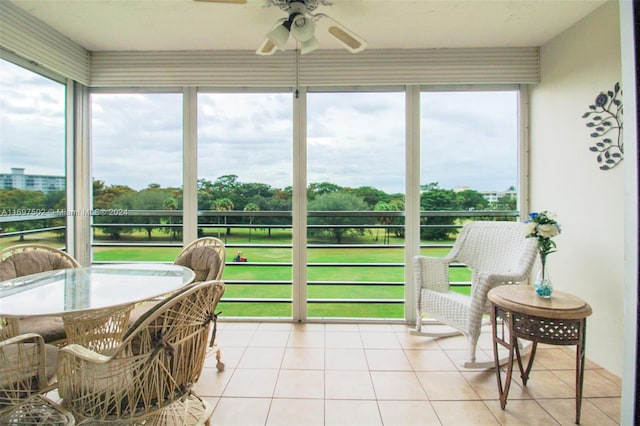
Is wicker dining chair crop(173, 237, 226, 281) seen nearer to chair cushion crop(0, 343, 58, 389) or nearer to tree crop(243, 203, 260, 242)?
tree crop(243, 203, 260, 242)

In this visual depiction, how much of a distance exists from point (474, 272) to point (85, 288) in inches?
116

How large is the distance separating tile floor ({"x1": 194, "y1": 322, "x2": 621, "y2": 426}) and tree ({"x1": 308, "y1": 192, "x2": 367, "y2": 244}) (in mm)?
1006

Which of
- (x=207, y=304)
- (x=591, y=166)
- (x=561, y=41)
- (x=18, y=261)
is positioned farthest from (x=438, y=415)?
(x=561, y=41)

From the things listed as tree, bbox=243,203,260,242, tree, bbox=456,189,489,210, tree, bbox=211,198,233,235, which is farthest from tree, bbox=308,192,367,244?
tree, bbox=456,189,489,210

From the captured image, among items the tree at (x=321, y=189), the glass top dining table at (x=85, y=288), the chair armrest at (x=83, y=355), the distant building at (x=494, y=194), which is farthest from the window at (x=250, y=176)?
the chair armrest at (x=83, y=355)

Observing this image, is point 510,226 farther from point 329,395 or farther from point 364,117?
point 329,395

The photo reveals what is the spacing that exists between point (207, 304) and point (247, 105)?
240cm

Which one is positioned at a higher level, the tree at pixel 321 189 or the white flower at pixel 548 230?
the tree at pixel 321 189

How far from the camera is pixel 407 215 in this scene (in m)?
3.26

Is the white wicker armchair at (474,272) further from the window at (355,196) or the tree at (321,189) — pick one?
the tree at (321,189)

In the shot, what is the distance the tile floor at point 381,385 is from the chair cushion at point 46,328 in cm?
90

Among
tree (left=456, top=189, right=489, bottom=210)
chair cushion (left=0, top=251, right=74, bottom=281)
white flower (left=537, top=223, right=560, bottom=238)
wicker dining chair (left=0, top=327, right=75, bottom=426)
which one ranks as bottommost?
wicker dining chair (left=0, top=327, right=75, bottom=426)

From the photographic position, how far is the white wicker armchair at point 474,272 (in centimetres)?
237

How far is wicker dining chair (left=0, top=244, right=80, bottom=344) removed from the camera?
1.96m
